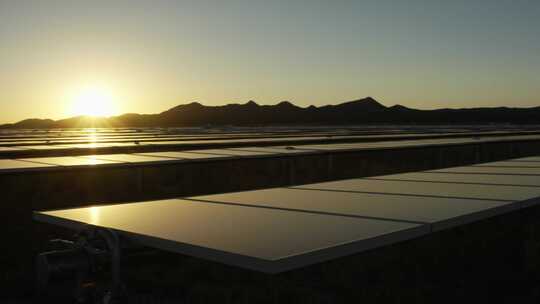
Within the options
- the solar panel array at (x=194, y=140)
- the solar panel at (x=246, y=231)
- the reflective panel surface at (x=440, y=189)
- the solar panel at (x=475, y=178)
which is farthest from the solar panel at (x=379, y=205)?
the solar panel array at (x=194, y=140)

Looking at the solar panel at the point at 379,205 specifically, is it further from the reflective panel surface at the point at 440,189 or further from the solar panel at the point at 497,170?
the solar panel at the point at 497,170

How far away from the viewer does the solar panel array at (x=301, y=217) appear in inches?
160

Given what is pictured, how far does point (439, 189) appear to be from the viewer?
7.70 metres

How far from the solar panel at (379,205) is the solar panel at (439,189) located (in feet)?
1.32

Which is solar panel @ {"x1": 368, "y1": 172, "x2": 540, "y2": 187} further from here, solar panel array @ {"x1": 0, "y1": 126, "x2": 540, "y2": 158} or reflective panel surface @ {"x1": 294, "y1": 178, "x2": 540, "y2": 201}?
solar panel array @ {"x1": 0, "y1": 126, "x2": 540, "y2": 158}

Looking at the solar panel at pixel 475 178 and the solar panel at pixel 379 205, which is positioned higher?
the solar panel at pixel 379 205

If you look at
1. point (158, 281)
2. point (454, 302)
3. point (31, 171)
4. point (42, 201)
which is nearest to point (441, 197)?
point (454, 302)

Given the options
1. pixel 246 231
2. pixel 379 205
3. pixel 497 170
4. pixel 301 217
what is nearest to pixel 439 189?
pixel 379 205

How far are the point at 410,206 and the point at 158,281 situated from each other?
4684mm

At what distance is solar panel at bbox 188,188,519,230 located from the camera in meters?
5.40

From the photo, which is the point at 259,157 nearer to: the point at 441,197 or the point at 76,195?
the point at 76,195

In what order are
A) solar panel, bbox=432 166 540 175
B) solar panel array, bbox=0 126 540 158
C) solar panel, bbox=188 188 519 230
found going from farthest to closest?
solar panel array, bbox=0 126 540 158, solar panel, bbox=432 166 540 175, solar panel, bbox=188 188 519 230

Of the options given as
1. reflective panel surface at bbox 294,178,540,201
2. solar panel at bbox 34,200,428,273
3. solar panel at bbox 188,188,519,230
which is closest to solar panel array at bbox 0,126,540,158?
reflective panel surface at bbox 294,178,540,201

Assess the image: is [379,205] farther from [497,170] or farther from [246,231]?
[497,170]
